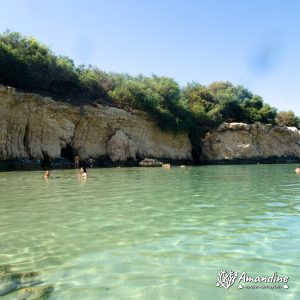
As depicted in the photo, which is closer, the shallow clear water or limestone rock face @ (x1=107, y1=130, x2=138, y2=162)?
the shallow clear water

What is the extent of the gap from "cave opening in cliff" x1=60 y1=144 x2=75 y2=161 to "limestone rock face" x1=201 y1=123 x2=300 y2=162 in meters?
17.7

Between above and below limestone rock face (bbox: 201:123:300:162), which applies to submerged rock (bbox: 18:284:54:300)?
below

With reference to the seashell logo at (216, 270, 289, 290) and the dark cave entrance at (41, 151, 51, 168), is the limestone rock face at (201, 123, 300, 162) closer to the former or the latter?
Answer: the dark cave entrance at (41, 151, 51, 168)

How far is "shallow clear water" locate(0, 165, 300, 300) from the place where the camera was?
4336 mm

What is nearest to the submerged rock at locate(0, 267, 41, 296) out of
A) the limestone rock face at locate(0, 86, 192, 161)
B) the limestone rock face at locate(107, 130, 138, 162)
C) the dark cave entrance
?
the limestone rock face at locate(0, 86, 192, 161)

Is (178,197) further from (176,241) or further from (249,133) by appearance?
(249,133)

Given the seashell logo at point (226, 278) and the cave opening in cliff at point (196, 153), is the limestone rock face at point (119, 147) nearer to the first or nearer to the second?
the cave opening in cliff at point (196, 153)

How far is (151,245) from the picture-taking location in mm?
5980

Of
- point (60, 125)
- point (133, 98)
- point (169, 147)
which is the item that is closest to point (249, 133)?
point (169, 147)

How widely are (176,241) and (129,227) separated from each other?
4.52ft

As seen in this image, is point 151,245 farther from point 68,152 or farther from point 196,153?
point 196,153

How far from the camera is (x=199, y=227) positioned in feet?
23.9

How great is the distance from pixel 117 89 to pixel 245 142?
17.7 m

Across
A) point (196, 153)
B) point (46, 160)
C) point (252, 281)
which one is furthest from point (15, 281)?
point (196, 153)
